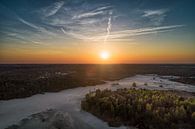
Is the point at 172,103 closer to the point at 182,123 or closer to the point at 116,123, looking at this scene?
the point at 182,123

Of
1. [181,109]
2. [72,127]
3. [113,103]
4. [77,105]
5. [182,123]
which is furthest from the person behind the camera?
[77,105]

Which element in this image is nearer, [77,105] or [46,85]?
[77,105]

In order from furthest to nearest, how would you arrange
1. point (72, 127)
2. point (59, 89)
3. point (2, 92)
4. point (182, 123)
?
point (59, 89) < point (2, 92) < point (182, 123) < point (72, 127)

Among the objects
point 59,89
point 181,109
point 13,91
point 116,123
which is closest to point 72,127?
point 116,123

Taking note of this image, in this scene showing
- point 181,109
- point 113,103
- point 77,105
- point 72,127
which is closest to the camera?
point 72,127

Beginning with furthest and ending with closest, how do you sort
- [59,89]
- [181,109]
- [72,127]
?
[59,89] < [181,109] < [72,127]

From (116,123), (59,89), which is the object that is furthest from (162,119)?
(59,89)

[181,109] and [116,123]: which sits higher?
[181,109]

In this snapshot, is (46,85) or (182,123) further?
(46,85)

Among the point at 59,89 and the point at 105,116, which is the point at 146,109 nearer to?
the point at 105,116
